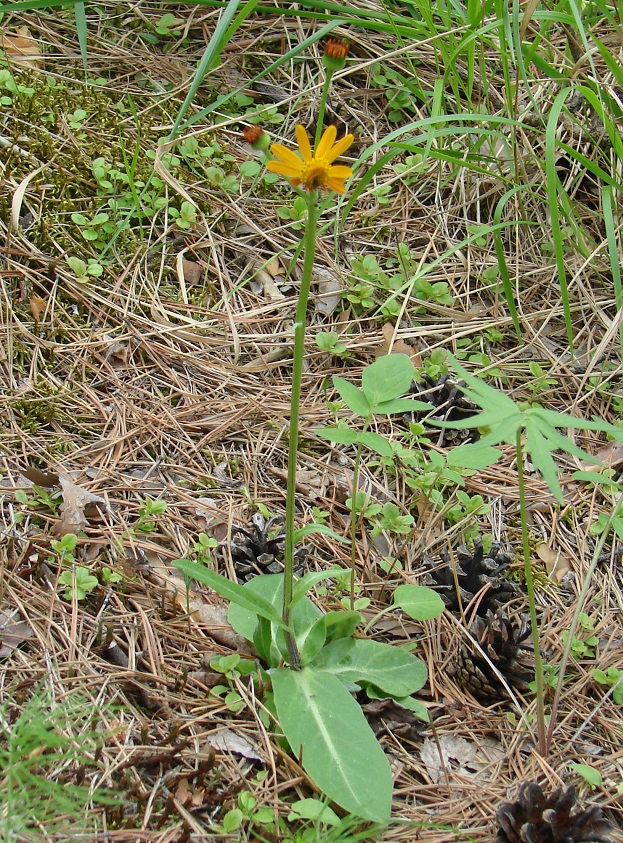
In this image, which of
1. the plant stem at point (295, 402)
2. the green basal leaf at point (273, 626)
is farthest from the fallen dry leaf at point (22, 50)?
the green basal leaf at point (273, 626)

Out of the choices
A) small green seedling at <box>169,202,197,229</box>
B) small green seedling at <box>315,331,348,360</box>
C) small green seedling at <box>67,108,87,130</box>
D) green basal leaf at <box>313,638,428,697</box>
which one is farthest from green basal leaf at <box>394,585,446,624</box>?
small green seedling at <box>67,108,87,130</box>

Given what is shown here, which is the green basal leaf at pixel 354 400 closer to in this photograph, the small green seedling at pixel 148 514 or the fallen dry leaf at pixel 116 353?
the small green seedling at pixel 148 514

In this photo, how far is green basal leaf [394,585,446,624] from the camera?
1.67 m

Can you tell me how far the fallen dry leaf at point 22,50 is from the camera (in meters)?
2.79

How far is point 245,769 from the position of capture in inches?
58.6

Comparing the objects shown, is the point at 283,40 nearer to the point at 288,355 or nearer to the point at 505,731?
the point at 288,355

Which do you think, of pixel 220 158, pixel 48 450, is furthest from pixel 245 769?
pixel 220 158

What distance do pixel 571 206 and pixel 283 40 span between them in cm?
131

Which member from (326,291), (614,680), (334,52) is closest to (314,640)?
(614,680)

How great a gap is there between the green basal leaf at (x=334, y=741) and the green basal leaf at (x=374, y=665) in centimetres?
6

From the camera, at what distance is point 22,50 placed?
9.23 feet

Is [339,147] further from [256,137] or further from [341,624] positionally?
[341,624]

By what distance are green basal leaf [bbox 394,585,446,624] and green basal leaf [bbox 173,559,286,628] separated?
310mm

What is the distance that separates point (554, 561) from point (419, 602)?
0.53m
